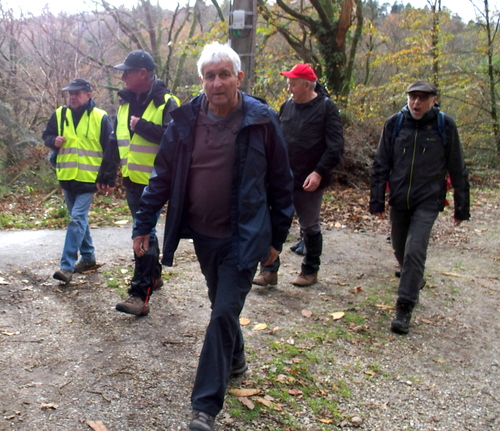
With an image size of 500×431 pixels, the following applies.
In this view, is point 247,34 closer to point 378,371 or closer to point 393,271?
point 393,271

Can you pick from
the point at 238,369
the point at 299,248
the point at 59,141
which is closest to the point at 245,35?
the point at 59,141

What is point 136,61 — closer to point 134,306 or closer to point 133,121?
point 133,121

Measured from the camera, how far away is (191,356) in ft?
13.5

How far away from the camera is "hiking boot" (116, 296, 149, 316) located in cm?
464

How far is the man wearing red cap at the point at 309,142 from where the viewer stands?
556 centimetres

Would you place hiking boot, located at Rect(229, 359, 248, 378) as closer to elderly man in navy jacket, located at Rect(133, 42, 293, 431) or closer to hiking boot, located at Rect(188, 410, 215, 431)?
elderly man in navy jacket, located at Rect(133, 42, 293, 431)

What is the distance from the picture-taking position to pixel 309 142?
568 centimetres

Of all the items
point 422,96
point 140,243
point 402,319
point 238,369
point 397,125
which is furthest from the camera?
point 397,125

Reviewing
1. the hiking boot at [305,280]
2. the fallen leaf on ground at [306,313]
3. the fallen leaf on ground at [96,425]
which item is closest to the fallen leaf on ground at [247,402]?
the fallen leaf on ground at [96,425]

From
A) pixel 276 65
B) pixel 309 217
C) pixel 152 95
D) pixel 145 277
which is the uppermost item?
pixel 276 65

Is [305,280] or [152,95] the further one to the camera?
[305,280]

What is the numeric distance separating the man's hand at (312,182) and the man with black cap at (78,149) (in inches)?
85.9

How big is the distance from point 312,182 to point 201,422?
119 inches

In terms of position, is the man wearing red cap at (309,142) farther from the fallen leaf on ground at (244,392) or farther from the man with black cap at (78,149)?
the fallen leaf on ground at (244,392)
